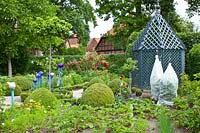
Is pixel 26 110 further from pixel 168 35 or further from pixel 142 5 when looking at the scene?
pixel 142 5

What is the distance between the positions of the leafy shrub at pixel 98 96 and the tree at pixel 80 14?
1914 centimetres

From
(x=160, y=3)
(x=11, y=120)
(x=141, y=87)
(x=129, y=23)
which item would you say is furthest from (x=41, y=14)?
(x=11, y=120)

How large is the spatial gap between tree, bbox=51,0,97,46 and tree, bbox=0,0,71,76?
6.49 metres

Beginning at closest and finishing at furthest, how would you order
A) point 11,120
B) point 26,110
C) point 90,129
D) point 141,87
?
1. point 90,129
2. point 11,120
3. point 26,110
4. point 141,87

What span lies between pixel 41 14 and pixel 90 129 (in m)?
15.0

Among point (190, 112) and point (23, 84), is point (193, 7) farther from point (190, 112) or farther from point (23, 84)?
point (190, 112)

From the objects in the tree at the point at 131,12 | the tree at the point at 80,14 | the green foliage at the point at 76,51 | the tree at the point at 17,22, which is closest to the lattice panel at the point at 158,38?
the tree at the point at 17,22

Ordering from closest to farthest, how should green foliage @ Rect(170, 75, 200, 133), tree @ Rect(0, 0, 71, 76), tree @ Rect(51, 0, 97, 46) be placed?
green foliage @ Rect(170, 75, 200, 133), tree @ Rect(0, 0, 71, 76), tree @ Rect(51, 0, 97, 46)

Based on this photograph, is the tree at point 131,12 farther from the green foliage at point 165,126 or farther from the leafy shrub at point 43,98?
the green foliage at point 165,126

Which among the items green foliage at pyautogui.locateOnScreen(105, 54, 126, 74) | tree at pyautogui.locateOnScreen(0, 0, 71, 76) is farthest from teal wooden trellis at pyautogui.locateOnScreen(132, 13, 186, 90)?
tree at pyautogui.locateOnScreen(0, 0, 71, 76)

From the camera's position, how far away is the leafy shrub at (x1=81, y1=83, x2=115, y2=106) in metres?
6.37

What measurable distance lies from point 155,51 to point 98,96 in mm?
4497

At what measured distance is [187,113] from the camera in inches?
182

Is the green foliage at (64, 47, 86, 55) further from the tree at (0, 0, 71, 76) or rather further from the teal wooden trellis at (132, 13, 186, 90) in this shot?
the teal wooden trellis at (132, 13, 186, 90)
